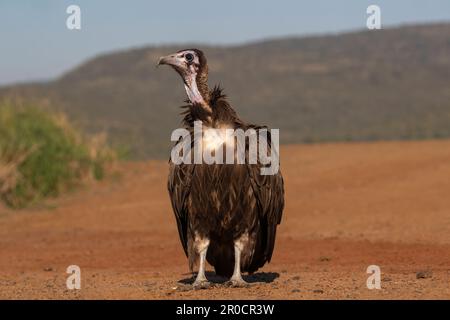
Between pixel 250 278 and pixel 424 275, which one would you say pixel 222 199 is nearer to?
pixel 250 278

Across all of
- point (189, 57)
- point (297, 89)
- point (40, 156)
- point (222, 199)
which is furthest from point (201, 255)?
point (297, 89)

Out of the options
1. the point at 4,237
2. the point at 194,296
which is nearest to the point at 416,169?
the point at 4,237

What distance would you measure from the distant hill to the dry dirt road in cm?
1212

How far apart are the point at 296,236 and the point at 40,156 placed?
6.57 metres

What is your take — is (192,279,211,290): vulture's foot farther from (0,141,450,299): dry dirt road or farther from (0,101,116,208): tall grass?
(0,101,116,208): tall grass

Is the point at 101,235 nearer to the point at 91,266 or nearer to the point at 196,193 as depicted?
the point at 91,266

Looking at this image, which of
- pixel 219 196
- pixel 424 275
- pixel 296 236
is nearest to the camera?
pixel 219 196

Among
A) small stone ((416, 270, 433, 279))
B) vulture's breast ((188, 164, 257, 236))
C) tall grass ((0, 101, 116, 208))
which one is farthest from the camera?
tall grass ((0, 101, 116, 208))

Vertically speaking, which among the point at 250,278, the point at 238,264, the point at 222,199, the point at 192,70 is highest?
the point at 192,70

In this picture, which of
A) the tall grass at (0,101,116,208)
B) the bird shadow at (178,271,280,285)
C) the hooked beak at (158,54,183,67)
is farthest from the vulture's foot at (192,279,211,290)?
the tall grass at (0,101,116,208)

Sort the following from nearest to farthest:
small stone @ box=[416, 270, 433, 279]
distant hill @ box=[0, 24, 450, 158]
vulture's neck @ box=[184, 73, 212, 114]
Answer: vulture's neck @ box=[184, 73, 212, 114], small stone @ box=[416, 270, 433, 279], distant hill @ box=[0, 24, 450, 158]

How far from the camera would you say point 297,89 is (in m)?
54.0

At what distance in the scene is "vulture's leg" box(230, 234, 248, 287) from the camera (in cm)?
846

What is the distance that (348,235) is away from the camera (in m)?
13.0
